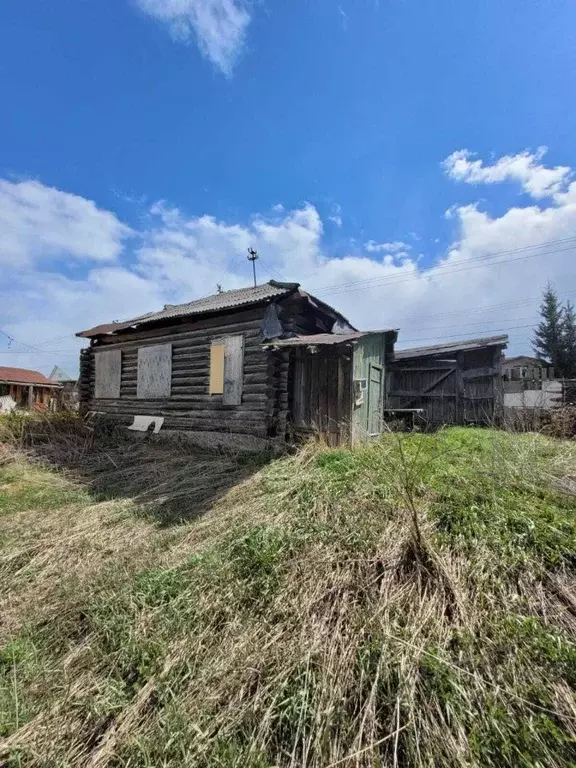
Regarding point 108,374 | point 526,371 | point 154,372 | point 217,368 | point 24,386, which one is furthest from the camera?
point 24,386

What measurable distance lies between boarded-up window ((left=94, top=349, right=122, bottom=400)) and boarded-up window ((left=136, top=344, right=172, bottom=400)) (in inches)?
44.6

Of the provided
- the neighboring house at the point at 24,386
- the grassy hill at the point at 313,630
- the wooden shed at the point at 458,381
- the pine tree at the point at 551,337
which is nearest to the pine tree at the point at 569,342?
the pine tree at the point at 551,337

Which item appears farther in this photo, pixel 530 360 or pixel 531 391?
pixel 530 360

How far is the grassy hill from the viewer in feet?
6.56

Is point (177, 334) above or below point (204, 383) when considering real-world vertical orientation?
above

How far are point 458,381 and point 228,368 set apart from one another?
8003 mm

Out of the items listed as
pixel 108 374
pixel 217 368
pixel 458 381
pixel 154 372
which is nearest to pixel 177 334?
pixel 154 372

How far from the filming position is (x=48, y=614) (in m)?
3.26

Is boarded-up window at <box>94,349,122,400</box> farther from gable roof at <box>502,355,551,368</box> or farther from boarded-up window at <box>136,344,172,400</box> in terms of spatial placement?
gable roof at <box>502,355,551,368</box>

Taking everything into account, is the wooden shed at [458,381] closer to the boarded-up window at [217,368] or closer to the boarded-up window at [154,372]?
the boarded-up window at [217,368]

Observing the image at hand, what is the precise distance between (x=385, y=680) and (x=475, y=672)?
0.52 m

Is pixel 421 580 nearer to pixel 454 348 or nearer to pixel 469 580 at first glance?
pixel 469 580

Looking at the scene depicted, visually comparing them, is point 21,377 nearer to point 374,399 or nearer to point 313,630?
point 374,399

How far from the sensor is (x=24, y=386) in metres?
26.2
